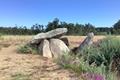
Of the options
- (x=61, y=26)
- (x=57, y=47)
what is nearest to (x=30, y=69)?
(x=57, y=47)

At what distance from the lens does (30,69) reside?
28.8 ft

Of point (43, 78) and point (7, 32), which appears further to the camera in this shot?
point (7, 32)

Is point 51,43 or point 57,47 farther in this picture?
point 51,43

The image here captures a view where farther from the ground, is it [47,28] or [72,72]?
[47,28]

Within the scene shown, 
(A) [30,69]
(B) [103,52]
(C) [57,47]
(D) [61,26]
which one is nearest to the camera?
(A) [30,69]

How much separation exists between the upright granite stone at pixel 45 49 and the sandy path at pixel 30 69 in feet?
2.90

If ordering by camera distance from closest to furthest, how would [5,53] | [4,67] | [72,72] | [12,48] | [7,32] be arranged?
[72,72] < [4,67] < [5,53] < [12,48] < [7,32]

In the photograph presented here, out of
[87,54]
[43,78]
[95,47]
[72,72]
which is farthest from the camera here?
[95,47]

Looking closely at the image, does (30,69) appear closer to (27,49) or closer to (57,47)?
(27,49)

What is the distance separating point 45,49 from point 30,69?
11.2 feet

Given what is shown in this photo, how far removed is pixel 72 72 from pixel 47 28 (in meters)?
14.4

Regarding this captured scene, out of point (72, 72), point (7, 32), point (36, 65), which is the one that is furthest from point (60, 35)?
point (7, 32)

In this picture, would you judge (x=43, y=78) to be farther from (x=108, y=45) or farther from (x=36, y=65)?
(x=108, y=45)

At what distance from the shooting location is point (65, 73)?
8125mm
